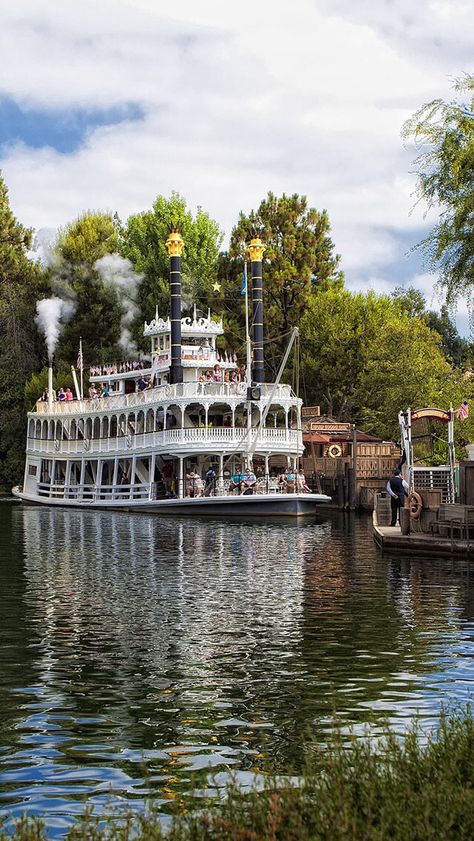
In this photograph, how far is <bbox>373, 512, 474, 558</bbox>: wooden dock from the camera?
31.2 meters

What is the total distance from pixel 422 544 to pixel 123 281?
201 ft

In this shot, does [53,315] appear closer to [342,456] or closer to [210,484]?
[342,456]

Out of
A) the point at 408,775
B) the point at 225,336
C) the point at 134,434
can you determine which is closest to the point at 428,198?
the point at 408,775

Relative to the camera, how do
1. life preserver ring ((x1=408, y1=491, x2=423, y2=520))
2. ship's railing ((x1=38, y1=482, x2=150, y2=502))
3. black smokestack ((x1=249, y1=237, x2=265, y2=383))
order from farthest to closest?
black smokestack ((x1=249, y1=237, x2=265, y2=383)) → ship's railing ((x1=38, y1=482, x2=150, y2=502)) → life preserver ring ((x1=408, y1=491, x2=423, y2=520))

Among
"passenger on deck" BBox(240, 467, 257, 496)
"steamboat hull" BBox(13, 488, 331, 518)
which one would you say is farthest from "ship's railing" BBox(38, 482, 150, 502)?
"passenger on deck" BBox(240, 467, 257, 496)

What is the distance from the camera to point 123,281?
90250 mm

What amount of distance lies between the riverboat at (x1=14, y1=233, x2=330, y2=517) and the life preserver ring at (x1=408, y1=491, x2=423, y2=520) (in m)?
18.6

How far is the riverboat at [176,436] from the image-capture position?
5650 centimetres

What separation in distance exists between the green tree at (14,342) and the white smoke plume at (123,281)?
6.43 metres

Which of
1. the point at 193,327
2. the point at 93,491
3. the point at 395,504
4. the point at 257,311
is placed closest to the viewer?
the point at 395,504

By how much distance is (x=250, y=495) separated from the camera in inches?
2115

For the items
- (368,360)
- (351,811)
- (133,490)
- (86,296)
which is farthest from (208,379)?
(351,811)

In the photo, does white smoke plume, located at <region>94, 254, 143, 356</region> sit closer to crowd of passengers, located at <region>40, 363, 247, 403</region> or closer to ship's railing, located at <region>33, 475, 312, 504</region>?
crowd of passengers, located at <region>40, 363, 247, 403</region>

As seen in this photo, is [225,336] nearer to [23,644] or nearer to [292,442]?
[292,442]
